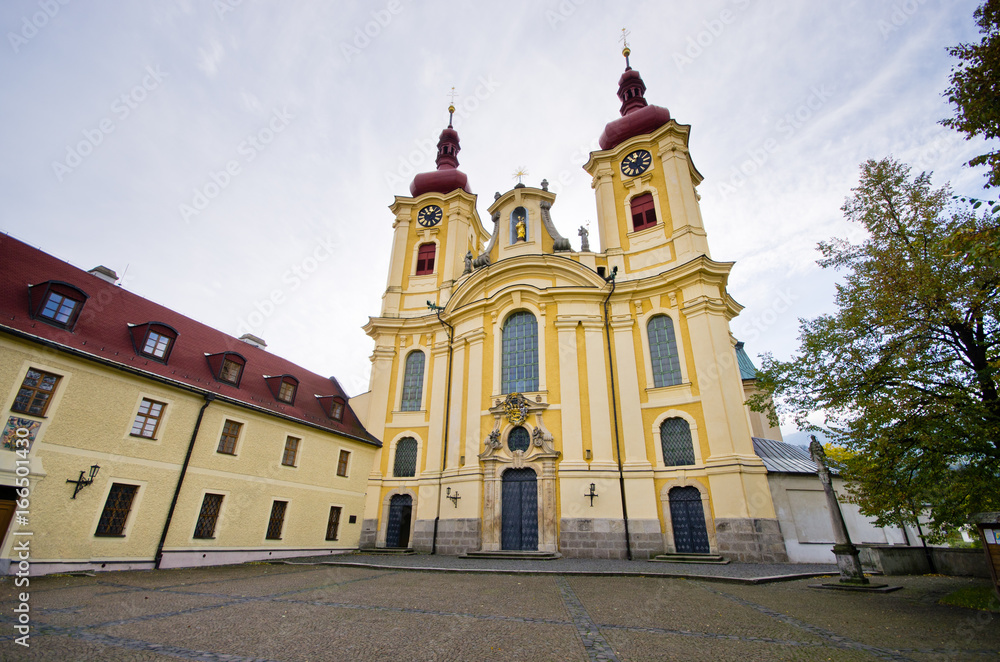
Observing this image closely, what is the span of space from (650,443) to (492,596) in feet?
37.2

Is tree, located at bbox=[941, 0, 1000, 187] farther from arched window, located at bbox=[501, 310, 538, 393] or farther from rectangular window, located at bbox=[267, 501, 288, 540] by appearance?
rectangular window, located at bbox=[267, 501, 288, 540]

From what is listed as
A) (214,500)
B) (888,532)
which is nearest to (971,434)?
(888,532)

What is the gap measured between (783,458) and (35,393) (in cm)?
2371

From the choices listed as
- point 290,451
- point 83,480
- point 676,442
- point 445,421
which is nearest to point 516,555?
point 445,421

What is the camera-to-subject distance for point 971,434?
7398mm

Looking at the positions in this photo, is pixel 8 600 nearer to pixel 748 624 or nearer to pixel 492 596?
pixel 492 596

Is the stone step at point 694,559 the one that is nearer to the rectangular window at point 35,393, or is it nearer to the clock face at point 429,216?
the rectangular window at point 35,393

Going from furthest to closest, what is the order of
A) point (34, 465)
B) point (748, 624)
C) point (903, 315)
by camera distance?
point (34, 465), point (903, 315), point (748, 624)

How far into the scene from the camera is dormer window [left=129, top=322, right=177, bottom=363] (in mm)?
14438

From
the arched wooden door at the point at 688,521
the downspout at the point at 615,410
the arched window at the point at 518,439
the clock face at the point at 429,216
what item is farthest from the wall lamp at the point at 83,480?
the clock face at the point at 429,216

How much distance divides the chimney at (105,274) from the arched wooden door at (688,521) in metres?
21.6

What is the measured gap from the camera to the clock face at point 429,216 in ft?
93.0

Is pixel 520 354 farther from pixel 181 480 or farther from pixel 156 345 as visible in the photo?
pixel 156 345

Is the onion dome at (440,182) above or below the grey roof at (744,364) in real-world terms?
above
